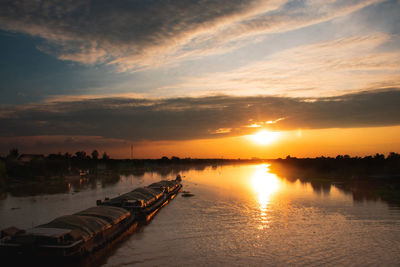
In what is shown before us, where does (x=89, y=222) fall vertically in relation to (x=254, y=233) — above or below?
above

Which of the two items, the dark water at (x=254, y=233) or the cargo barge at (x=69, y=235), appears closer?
the cargo barge at (x=69, y=235)

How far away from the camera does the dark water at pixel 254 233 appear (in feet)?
72.4

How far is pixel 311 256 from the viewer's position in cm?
2252

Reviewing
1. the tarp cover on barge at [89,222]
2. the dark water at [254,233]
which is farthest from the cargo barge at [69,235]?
the dark water at [254,233]

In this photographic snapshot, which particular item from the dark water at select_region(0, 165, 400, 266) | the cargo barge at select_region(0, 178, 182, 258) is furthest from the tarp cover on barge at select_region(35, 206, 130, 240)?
the dark water at select_region(0, 165, 400, 266)

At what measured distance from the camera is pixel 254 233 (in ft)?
95.1

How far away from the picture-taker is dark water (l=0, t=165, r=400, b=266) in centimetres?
2206

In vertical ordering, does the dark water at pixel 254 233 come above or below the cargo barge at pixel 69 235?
below

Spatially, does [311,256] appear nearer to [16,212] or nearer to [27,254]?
[27,254]

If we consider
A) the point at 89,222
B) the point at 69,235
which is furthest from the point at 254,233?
the point at 69,235

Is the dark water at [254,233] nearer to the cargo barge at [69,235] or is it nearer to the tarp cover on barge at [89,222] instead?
the cargo barge at [69,235]

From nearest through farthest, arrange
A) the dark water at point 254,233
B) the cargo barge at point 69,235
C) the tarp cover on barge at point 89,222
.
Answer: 1. the cargo barge at point 69,235
2. the tarp cover on barge at point 89,222
3. the dark water at point 254,233

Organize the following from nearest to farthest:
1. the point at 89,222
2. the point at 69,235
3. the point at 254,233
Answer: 1. the point at 69,235
2. the point at 89,222
3. the point at 254,233

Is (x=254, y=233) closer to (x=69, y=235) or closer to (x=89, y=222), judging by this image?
(x=89, y=222)
